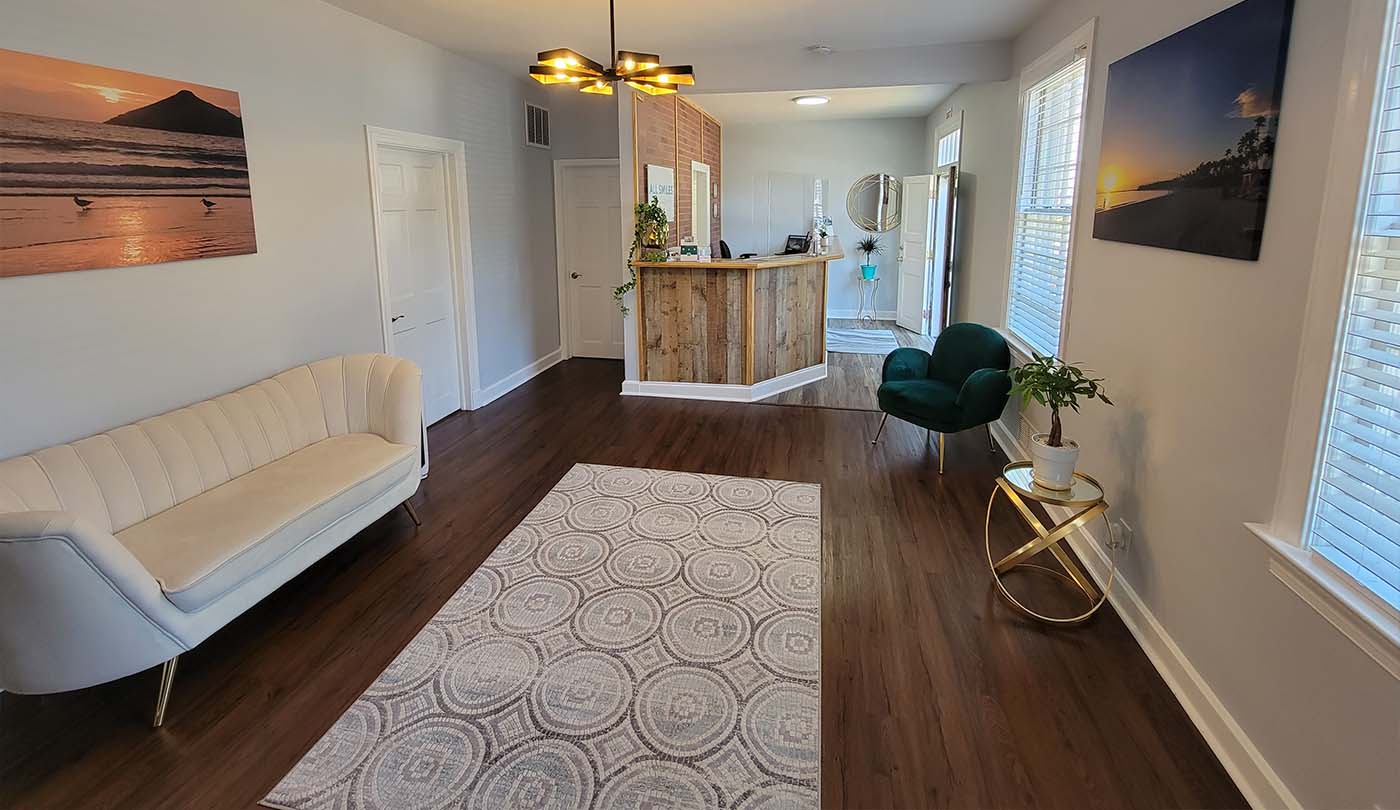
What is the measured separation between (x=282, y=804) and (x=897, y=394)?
141 inches

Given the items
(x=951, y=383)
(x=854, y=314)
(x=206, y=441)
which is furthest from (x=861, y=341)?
(x=206, y=441)

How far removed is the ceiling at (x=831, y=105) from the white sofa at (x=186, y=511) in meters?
4.53

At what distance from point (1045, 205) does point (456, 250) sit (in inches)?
155

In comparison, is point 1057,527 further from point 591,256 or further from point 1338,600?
point 591,256

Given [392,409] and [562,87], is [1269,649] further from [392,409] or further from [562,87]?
[562,87]

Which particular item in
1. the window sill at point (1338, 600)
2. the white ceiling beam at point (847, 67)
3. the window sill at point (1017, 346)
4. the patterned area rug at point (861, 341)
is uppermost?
the white ceiling beam at point (847, 67)

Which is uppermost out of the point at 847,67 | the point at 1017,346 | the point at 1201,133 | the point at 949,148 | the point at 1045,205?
the point at 847,67

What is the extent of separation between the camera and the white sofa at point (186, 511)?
6.73ft

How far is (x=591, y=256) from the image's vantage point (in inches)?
281

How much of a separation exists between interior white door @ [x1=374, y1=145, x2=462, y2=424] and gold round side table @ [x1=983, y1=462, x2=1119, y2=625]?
3.70 m

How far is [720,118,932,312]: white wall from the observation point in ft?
30.5

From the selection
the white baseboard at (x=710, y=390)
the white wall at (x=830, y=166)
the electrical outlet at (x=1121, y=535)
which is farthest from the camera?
the white wall at (x=830, y=166)

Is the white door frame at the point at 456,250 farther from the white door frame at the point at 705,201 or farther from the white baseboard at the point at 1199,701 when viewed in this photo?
the white baseboard at the point at 1199,701

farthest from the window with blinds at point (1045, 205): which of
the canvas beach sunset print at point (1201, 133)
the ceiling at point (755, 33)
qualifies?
the canvas beach sunset print at point (1201, 133)
